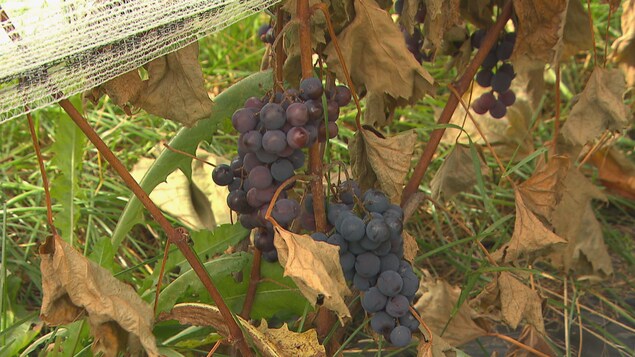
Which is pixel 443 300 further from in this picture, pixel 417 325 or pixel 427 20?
pixel 427 20

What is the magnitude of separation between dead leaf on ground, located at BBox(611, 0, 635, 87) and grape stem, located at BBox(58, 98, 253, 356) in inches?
38.3

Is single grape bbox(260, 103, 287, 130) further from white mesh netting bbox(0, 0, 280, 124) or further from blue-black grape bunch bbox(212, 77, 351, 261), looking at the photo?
white mesh netting bbox(0, 0, 280, 124)

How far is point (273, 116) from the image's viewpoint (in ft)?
3.18

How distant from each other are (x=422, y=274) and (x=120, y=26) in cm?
84

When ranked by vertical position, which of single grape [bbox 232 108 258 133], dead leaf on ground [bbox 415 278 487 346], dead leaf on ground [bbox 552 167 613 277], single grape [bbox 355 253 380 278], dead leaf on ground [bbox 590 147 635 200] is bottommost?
dead leaf on ground [bbox 590 147 635 200]

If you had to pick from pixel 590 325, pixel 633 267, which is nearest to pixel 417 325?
pixel 590 325

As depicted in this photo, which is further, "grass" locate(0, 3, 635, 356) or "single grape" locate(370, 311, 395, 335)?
"grass" locate(0, 3, 635, 356)

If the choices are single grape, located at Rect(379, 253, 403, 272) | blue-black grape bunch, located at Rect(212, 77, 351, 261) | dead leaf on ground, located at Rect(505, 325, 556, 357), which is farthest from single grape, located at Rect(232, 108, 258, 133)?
dead leaf on ground, located at Rect(505, 325, 556, 357)

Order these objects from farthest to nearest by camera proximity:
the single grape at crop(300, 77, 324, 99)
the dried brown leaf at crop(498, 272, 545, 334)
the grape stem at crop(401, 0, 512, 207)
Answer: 1. the grape stem at crop(401, 0, 512, 207)
2. the dried brown leaf at crop(498, 272, 545, 334)
3. the single grape at crop(300, 77, 324, 99)

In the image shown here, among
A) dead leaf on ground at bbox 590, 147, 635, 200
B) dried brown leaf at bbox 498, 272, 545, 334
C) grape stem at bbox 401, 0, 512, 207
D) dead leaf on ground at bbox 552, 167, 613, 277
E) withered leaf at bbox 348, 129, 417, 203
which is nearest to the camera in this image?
withered leaf at bbox 348, 129, 417, 203

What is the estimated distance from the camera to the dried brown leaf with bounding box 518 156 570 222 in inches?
48.8

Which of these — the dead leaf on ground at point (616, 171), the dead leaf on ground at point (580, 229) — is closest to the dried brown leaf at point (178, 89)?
the dead leaf on ground at point (580, 229)

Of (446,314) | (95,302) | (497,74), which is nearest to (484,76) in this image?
(497,74)

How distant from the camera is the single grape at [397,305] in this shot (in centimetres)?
105
